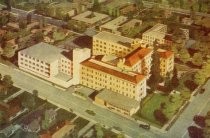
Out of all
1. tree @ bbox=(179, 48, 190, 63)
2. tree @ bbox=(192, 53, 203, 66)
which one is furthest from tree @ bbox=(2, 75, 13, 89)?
tree @ bbox=(192, 53, 203, 66)

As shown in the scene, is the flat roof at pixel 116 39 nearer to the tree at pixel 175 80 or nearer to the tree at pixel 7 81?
the tree at pixel 175 80

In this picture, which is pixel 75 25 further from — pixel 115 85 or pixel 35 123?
pixel 35 123

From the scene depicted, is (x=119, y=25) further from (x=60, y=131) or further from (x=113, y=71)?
(x=60, y=131)

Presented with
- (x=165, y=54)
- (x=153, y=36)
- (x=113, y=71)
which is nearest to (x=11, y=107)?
(x=113, y=71)

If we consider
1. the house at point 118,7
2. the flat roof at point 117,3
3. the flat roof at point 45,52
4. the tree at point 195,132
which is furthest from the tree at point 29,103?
the flat roof at point 117,3

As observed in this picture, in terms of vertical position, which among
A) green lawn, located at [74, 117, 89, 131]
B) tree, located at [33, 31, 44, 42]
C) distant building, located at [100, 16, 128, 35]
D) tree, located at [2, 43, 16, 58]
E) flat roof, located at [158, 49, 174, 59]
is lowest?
green lawn, located at [74, 117, 89, 131]

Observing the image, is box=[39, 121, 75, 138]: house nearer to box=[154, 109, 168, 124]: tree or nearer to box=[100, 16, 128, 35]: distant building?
box=[154, 109, 168, 124]: tree

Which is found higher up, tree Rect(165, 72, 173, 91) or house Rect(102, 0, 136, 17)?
house Rect(102, 0, 136, 17)
